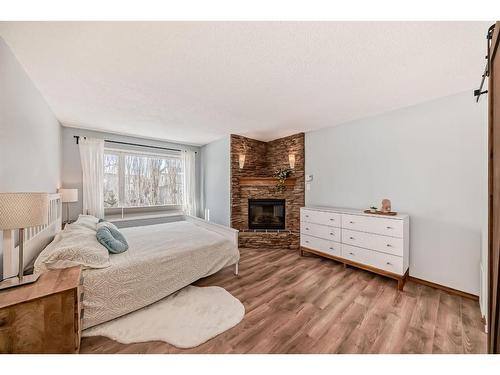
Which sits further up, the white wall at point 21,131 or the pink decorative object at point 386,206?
the white wall at point 21,131

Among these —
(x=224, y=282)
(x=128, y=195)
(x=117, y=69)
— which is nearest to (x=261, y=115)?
(x=117, y=69)

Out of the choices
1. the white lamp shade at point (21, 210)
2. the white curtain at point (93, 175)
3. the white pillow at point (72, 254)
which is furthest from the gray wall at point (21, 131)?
the white curtain at point (93, 175)

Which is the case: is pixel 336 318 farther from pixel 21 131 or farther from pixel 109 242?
pixel 21 131

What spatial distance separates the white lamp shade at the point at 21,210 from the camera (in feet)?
3.76

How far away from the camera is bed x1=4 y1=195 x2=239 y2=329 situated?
5.56 feet

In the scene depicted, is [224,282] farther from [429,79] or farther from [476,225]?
[429,79]

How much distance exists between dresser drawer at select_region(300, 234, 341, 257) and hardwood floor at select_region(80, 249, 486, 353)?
0.38 meters

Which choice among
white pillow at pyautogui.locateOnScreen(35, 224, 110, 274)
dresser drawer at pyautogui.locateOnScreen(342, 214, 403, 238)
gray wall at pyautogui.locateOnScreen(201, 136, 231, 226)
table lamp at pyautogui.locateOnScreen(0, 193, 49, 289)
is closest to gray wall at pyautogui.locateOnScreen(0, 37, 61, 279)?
white pillow at pyautogui.locateOnScreen(35, 224, 110, 274)

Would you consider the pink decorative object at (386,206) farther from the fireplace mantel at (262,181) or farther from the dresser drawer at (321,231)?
the fireplace mantel at (262,181)

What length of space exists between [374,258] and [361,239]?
30 cm

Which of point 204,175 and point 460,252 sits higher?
point 204,175

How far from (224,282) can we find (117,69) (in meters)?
2.74

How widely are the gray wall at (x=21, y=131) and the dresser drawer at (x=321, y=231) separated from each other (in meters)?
3.70
